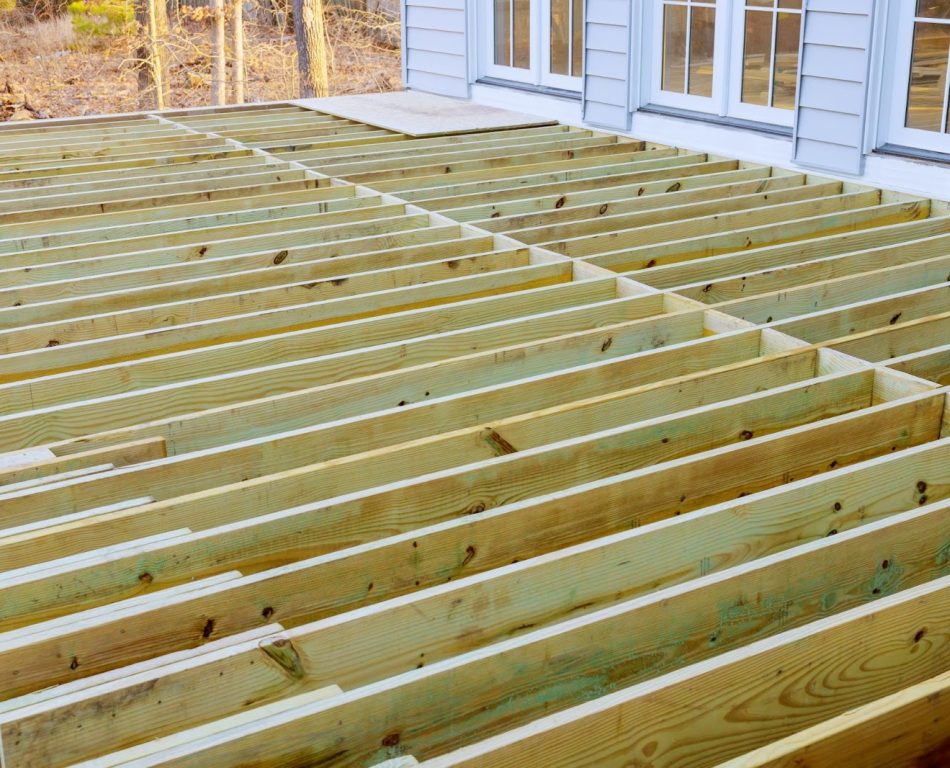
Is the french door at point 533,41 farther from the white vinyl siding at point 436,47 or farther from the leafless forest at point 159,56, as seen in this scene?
the leafless forest at point 159,56

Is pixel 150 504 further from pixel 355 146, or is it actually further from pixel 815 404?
pixel 355 146

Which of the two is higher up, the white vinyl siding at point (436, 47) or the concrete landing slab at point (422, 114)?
the white vinyl siding at point (436, 47)

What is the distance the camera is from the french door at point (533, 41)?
7.35m

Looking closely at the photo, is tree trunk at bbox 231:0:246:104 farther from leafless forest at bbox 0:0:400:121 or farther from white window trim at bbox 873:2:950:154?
white window trim at bbox 873:2:950:154

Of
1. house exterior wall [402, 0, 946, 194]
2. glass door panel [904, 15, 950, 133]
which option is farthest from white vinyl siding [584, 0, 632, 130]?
glass door panel [904, 15, 950, 133]

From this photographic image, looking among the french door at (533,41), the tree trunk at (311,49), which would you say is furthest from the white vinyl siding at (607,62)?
the tree trunk at (311,49)

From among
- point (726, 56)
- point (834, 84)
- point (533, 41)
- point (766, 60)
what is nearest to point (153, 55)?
point (533, 41)

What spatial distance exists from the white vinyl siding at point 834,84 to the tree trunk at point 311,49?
8626mm

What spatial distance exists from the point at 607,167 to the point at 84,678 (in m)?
4.49

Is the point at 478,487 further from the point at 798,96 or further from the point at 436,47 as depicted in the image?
the point at 436,47

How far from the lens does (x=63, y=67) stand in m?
16.8

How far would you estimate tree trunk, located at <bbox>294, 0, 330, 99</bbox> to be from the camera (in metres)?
13.2

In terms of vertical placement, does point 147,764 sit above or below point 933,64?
below

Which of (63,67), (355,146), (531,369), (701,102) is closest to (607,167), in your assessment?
(701,102)
